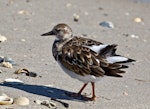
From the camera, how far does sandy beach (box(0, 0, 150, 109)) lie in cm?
628

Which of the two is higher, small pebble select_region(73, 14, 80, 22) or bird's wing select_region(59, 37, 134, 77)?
small pebble select_region(73, 14, 80, 22)

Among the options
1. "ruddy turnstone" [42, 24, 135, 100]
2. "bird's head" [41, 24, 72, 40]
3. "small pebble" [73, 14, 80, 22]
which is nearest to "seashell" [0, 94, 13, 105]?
"ruddy turnstone" [42, 24, 135, 100]

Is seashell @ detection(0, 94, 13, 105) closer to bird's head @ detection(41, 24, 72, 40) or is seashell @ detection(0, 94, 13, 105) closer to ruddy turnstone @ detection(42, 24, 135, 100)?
ruddy turnstone @ detection(42, 24, 135, 100)

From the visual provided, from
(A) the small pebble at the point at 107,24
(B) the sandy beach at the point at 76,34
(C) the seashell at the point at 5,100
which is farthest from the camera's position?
(A) the small pebble at the point at 107,24

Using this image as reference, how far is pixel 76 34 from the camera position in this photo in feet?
31.3

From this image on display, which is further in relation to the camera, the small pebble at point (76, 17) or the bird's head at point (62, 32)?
the small pebble at point (76, 17)

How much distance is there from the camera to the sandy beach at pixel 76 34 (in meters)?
6.28

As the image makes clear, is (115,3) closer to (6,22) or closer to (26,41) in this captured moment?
(6,22)

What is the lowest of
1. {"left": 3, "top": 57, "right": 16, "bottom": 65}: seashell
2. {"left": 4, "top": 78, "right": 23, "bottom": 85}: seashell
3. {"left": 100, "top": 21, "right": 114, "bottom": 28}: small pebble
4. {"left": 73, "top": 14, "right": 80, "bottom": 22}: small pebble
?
{"left": 4, "top": 78, "right": 23, "bottom": 85}: seashell

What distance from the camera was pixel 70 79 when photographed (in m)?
6.99

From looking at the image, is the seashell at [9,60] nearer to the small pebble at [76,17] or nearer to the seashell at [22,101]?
the seashell at [22,101]

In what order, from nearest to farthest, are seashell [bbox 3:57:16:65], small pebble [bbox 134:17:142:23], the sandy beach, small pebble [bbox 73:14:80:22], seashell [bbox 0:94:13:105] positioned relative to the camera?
1. seashell [bbox 0:94:13:105]
2. the sandy beach
3. seashell [bbox 3:57:16:65]
4. small pebble [bbox 73:14:80:22]
5. small pebble [bbox 134:17:142:23]

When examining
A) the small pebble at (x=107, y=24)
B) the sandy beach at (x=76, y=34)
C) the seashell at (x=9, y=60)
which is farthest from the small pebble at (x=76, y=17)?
the seashell at (x=9, y=60)

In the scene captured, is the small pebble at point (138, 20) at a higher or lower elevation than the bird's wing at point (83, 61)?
higher
